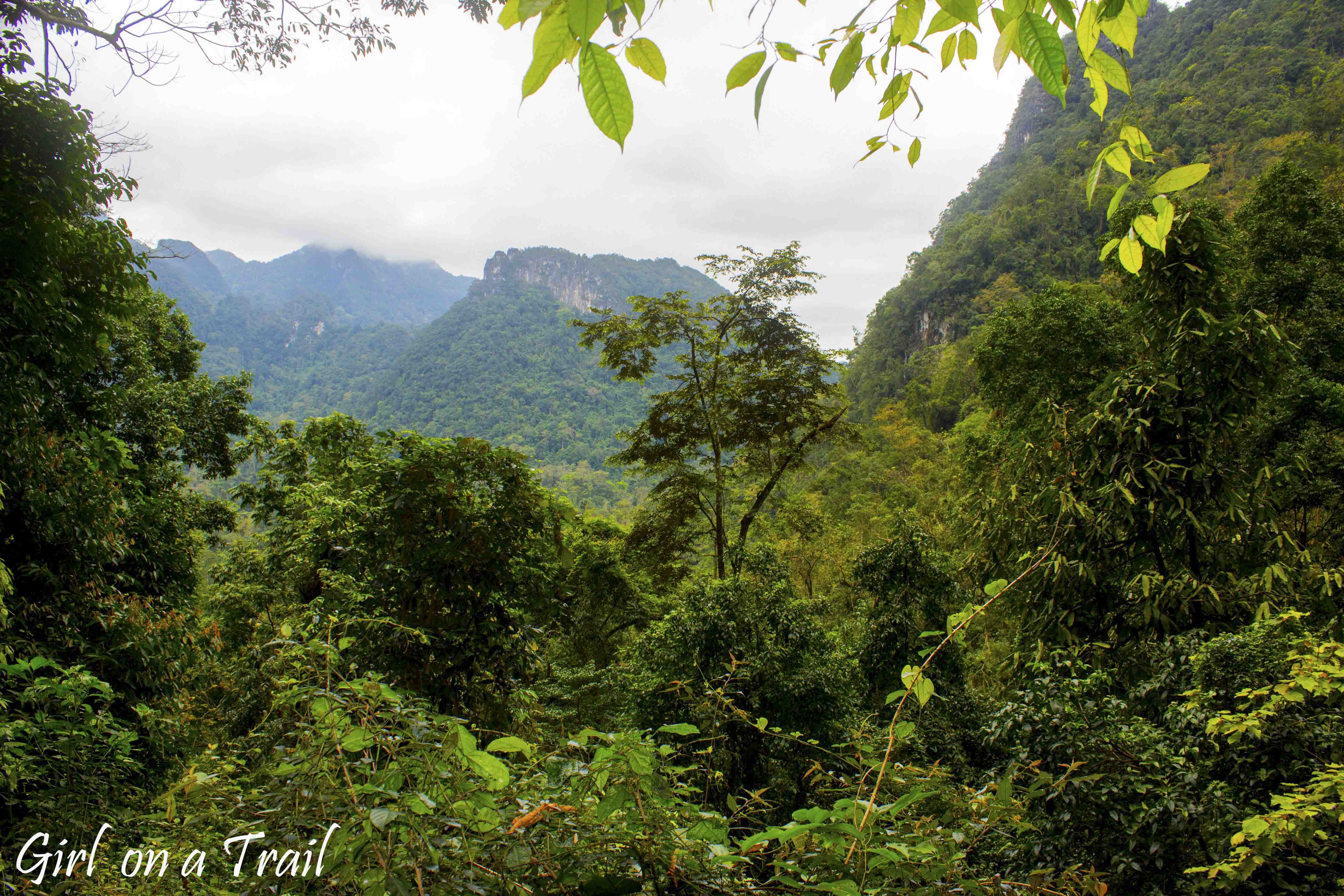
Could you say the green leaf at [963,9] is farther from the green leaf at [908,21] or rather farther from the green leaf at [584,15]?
the green leaf at [584,15]

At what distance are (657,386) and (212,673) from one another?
36.6m

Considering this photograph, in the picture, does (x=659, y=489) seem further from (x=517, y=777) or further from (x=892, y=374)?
(x=892, y=374)

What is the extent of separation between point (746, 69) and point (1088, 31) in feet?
1.45

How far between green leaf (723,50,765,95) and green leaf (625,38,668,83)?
0.33 ft

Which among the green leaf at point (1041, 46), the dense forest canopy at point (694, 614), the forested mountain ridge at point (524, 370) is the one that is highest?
the forested mountain ridge at point (524, 370)

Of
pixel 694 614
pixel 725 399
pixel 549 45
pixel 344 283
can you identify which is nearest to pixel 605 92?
pixel 549 45

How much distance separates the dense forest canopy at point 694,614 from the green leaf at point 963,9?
0.56 ft

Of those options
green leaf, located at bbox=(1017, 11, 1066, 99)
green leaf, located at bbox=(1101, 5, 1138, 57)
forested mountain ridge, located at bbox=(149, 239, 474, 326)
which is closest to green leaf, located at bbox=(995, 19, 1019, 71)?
green leaf, located at bbox=(1017, 11, 1066, 99)

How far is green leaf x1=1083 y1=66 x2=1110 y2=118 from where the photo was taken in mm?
761

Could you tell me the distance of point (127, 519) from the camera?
173 inches

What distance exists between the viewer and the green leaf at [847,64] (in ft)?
2.53

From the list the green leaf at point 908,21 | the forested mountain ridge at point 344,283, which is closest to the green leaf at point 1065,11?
the green leaf at point 908,21

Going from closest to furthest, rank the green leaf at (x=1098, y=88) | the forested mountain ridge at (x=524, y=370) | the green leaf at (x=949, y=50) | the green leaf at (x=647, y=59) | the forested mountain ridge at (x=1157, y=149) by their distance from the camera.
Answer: the green leaf at (x=647, y=59) < the green leaf at (x=1098, y=88) < the green leaf at (x=949, y=50) < the forested mountain ridge at (x=1157, y=149) < the forested mountain ridge at (x=524, y=370)

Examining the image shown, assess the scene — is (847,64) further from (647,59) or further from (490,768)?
(490,768)
